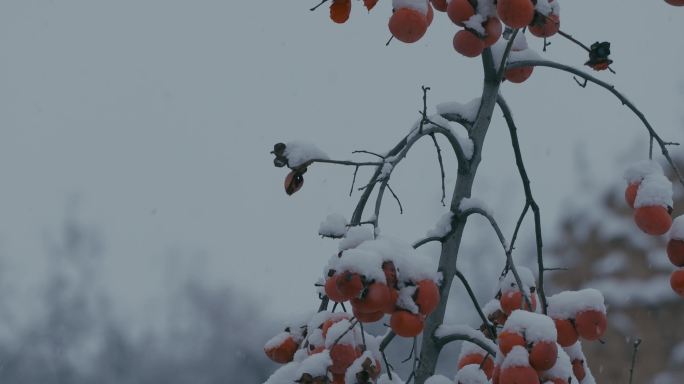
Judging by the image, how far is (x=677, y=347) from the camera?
26.4ft

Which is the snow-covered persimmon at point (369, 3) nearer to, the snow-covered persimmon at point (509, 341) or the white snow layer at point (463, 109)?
the white snow layer at point (463, 109)

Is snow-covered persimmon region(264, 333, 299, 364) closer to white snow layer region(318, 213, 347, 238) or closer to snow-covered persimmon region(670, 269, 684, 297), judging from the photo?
white snow layer region(318, 213, 347, 238)

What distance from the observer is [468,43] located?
70.0 inches

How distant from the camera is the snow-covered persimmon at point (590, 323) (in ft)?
5.59

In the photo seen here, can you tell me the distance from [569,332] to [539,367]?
24 cm

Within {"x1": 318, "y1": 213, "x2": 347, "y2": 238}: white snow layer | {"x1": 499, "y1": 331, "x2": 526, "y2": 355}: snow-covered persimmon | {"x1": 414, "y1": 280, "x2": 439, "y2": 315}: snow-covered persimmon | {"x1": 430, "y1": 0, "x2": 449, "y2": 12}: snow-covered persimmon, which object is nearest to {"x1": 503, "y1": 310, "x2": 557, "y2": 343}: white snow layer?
{"x1": 499, "y1": 331, "x2": 526, "y2": 355}: snow-covered persimmon

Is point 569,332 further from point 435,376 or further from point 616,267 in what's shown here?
point 616,267

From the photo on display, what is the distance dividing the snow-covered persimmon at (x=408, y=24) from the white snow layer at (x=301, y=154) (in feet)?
0.90

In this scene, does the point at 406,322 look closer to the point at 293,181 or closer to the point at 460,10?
the point at 293,181

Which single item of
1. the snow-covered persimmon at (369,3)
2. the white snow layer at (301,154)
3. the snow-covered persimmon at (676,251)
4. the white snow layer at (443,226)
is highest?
the snow-covered persimmon at (369,3)

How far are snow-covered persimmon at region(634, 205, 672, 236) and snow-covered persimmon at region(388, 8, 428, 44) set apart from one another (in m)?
0.56

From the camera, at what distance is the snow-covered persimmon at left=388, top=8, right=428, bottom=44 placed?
1.76m

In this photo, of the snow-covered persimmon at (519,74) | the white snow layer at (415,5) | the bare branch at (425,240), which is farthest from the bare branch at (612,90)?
the bare branch at (425,240)

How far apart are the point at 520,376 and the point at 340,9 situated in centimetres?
82
